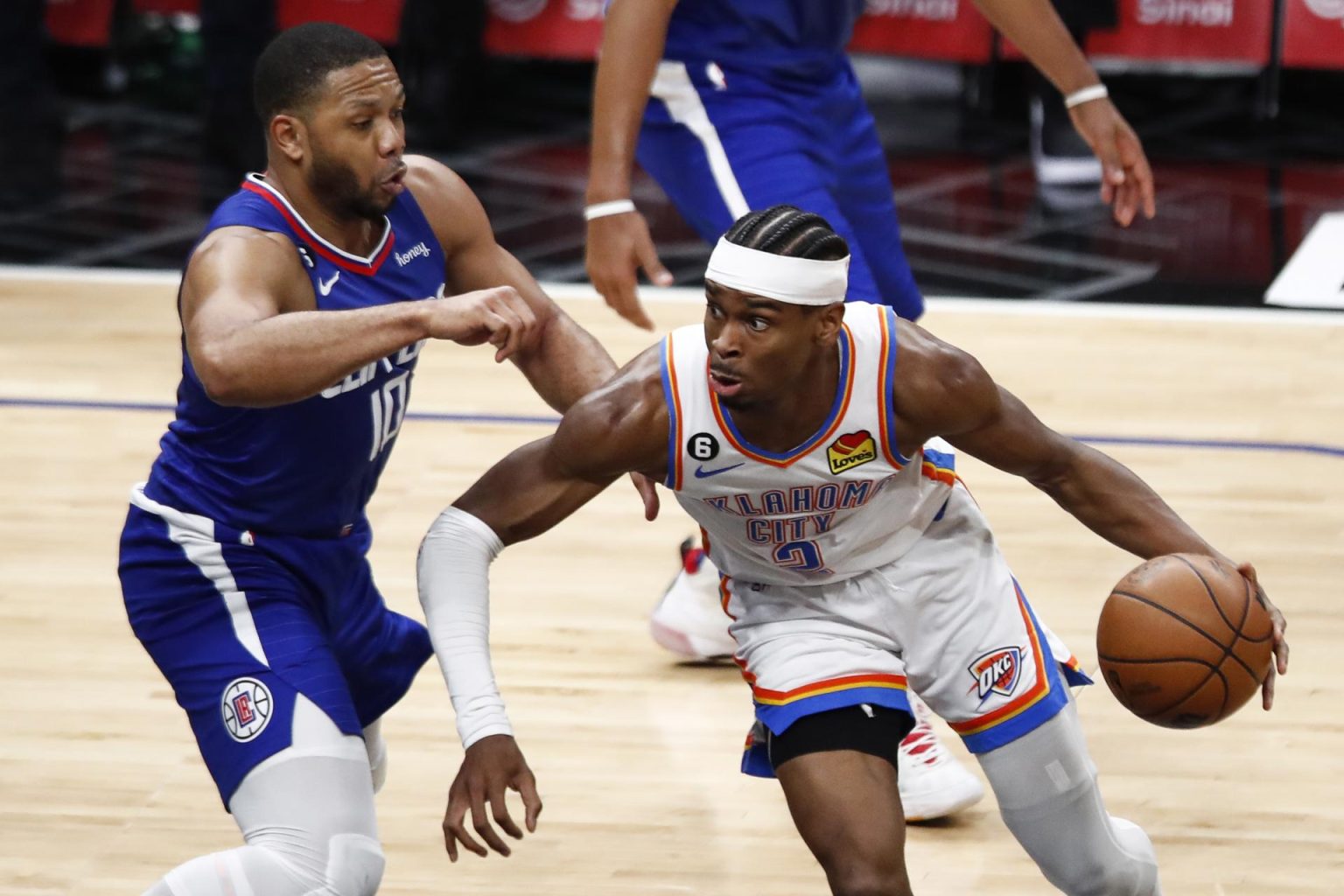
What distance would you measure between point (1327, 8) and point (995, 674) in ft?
22.6

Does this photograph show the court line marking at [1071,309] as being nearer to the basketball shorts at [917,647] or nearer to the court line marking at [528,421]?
the court line marking at [528,421]

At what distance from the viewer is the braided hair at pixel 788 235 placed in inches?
118

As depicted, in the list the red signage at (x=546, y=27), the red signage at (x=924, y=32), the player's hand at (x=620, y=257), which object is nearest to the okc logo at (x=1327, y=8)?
the red signage at (x=924, y=32)

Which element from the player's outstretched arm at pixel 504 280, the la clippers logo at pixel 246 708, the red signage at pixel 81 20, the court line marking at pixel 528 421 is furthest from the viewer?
the red signage at pixel 81 20

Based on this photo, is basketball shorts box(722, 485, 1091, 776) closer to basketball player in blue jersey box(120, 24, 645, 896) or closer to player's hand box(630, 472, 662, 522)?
player's hand box(630, 472, 662, 522)

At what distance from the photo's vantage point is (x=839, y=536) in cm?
325

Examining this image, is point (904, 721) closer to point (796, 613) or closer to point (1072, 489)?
point (796, 613)

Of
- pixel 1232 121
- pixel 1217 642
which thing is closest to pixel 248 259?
pixel 1217 642

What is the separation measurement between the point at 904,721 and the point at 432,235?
3.74 feet

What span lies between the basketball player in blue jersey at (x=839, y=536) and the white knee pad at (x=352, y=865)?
0.81 ft

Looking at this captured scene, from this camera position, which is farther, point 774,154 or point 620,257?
point 774,154

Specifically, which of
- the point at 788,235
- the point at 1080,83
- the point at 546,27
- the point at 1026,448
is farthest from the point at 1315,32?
the point at 788,235

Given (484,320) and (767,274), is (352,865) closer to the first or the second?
(484,320)

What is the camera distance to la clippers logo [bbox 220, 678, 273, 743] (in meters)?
3.11
